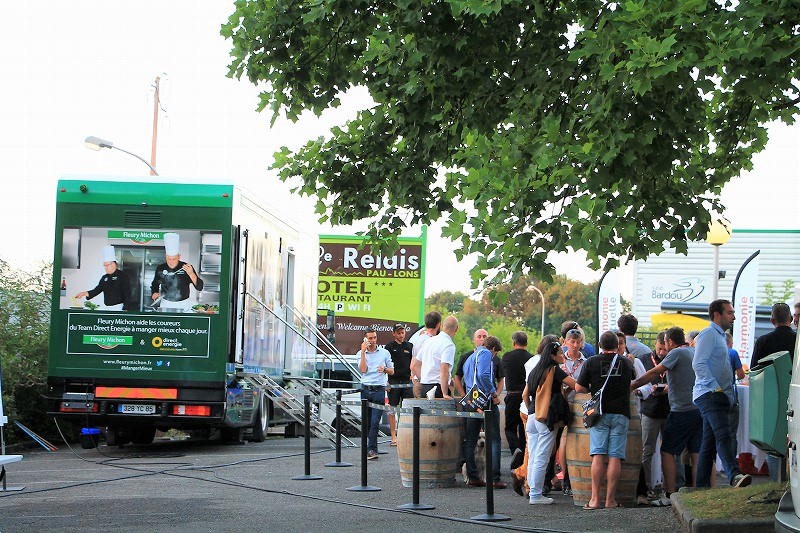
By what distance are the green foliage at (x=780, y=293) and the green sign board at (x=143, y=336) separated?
28.2m

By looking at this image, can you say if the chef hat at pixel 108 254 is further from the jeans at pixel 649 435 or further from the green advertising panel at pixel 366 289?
the green advertising panel at pixel 366 289

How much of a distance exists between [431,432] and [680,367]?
2.85m

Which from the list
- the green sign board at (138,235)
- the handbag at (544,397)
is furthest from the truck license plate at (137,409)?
the handbag at (544,397)

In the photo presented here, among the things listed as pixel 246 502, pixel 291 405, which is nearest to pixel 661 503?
pixel 246 502

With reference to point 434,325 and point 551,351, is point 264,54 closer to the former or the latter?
point 551,351

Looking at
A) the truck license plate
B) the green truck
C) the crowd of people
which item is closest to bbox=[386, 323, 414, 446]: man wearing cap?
the green truck

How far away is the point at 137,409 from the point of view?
1736 centimetres

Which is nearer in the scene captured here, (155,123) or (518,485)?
(518,485)

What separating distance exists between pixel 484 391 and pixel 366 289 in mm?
19626

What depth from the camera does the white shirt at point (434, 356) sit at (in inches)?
594

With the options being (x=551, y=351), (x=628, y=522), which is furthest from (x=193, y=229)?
(x=628, y=522)

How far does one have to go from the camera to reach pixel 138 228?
57.4 ft

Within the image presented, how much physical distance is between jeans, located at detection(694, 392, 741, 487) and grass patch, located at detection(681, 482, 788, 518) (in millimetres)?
639

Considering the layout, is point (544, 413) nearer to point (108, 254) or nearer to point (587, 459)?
point (587, 459)
